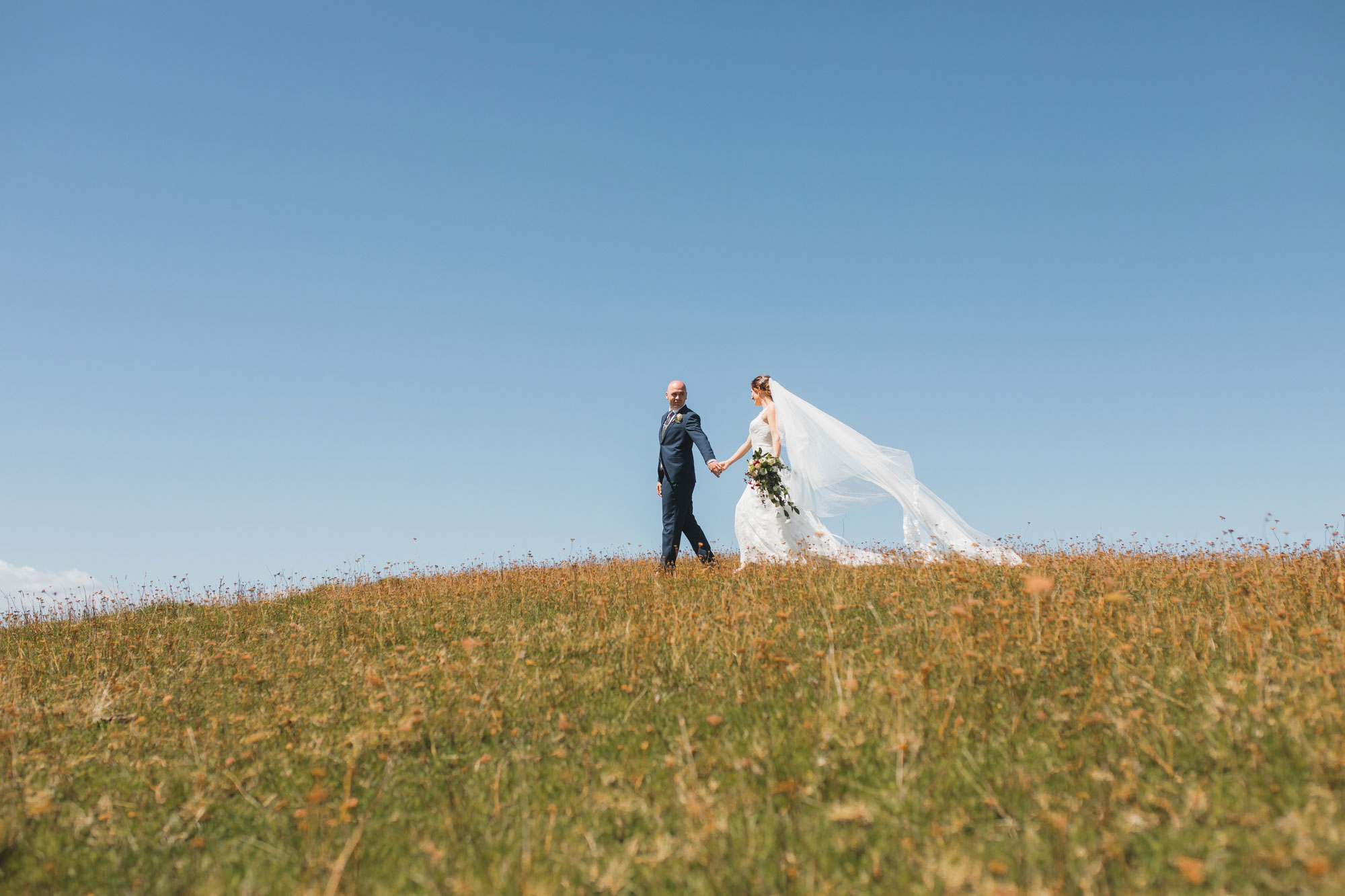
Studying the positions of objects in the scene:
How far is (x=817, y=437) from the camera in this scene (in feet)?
37.2

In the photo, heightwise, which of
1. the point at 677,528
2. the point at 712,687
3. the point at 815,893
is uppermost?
Answer: the point at 677,528

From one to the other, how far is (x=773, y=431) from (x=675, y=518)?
2.08 meters

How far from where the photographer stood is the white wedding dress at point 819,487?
10945 mm

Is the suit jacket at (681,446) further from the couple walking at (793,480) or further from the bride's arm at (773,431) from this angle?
the bride's arm at (773,431)

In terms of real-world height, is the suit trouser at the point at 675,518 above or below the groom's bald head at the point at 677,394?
below

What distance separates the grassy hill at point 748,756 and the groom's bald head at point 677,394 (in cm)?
469

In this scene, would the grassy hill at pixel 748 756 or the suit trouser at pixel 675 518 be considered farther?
the suit trouser at pixel 675 518

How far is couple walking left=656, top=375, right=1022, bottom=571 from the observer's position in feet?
36.2

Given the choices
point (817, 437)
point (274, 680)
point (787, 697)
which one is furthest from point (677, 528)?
point (787, 697)

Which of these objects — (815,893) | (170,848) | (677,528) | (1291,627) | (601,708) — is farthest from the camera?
(677,528)

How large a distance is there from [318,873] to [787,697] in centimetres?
267

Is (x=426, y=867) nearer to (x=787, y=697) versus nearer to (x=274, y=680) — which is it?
(x=787, y=697)

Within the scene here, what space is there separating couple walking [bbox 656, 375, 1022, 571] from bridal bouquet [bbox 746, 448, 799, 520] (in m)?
0.04

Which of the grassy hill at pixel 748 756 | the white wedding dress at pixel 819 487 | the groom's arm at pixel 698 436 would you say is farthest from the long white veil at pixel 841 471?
the grassy hill at pixel 748 756
